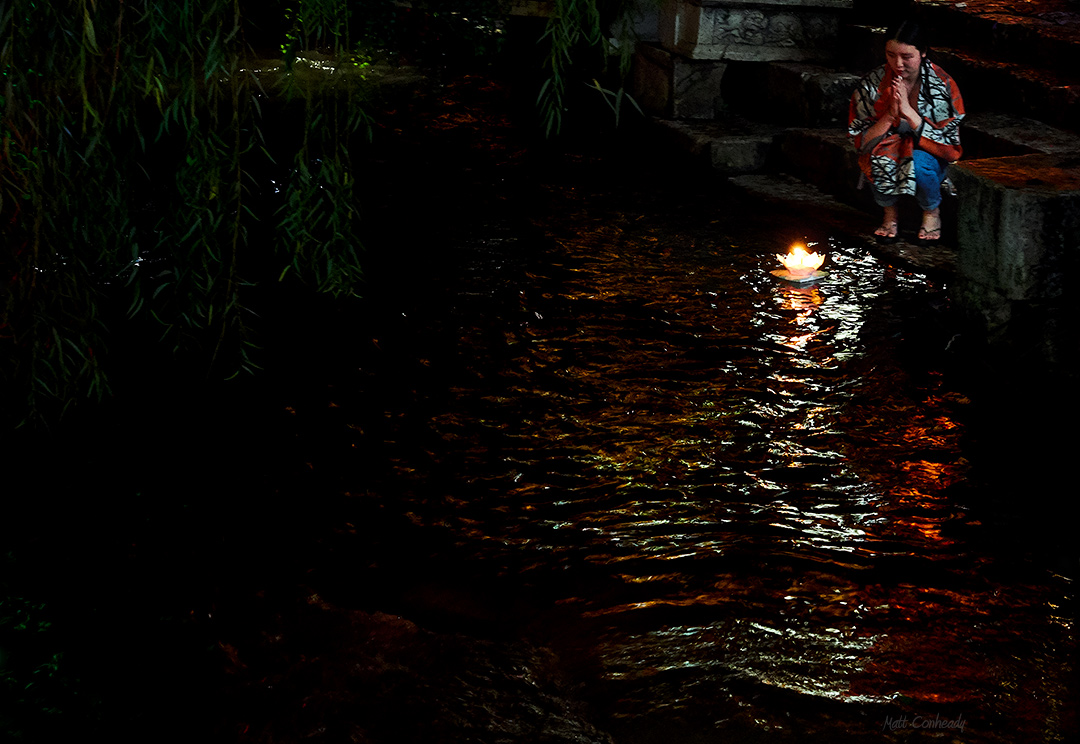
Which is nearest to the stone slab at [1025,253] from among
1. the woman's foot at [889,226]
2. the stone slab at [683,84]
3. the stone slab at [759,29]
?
the woman's foot at [889,226]

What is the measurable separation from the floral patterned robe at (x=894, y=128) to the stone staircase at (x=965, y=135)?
A: 0.39 meters

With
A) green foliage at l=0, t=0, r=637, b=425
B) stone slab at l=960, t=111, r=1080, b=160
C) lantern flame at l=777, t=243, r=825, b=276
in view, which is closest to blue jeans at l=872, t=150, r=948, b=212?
stone slab at l=960, t=111, r=1080, b=160

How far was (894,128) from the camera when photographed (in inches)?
268

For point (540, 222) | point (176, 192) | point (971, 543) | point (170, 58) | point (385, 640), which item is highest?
point (170, 58)

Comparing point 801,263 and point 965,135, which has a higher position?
point 965,135

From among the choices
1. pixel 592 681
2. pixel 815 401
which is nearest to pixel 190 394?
pixel 592 681

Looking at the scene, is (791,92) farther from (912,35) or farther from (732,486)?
(732,486)

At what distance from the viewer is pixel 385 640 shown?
3246mm

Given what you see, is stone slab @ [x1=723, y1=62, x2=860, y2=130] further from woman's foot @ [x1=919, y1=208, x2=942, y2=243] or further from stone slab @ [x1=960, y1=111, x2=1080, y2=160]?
woman's foot @ [x1=919, y1=208, x2=942, y2=243]

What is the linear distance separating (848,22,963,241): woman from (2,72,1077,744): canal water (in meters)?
0.96

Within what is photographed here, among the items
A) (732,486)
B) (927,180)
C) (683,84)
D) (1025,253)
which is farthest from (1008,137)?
(732,486)

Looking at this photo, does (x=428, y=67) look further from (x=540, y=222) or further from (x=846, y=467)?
(x=846, y=467)

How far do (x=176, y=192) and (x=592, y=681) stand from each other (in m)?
2.68

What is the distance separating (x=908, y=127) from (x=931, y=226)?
2.41 feet
